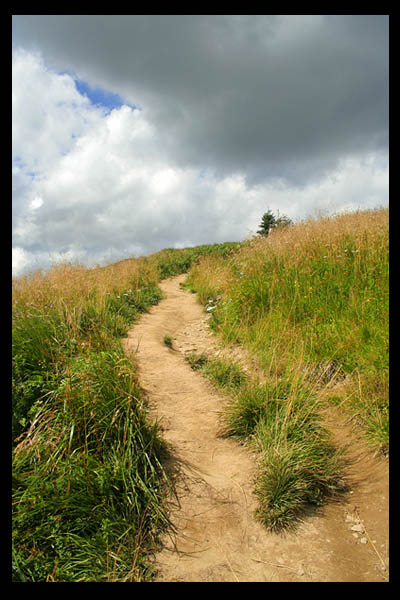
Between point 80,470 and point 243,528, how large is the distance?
1.46m

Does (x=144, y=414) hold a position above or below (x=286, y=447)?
above

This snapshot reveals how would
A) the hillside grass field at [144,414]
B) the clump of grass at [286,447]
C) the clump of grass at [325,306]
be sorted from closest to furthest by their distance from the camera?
1. the hillside grass field at [144,414]
2. the clump of grass at [286,447]
3. the clump of grass at [325,306]

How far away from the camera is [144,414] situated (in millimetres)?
3543

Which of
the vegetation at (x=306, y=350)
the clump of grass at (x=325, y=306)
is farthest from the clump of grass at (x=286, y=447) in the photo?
the clump of grass at (x=325, y=306)

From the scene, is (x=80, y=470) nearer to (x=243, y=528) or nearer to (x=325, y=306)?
(x=243, y=528)

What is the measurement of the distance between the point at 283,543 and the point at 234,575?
0.50 metres

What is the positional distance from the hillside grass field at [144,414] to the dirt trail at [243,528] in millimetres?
158

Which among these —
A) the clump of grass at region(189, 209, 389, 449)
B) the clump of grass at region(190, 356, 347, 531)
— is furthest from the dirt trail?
the clump of grass at region(189, 209, 389, 449)

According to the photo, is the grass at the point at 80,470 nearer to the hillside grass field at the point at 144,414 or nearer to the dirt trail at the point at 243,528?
the hillside grass field at the point at 144,414

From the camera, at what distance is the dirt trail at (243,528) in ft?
8.03

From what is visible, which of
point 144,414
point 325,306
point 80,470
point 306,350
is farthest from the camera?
point 325,306

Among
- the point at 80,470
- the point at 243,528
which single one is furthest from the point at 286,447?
the point at 80,470

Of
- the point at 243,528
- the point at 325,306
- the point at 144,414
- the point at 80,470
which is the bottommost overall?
the point at 243,528

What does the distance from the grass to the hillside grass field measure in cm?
1
